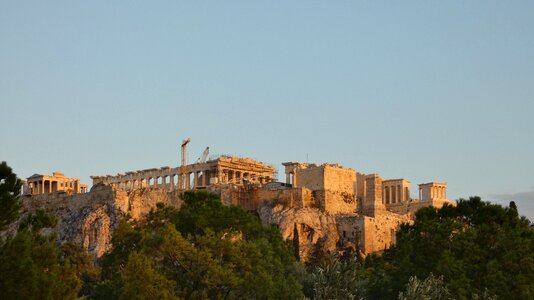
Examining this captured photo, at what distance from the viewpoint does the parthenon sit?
112 meters

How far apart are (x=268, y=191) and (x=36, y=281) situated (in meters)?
59.2

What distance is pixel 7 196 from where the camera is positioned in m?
44.4

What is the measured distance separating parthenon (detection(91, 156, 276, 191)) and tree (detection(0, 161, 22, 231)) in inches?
2493

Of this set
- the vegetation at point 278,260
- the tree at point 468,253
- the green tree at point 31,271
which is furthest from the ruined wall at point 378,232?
the green tree at point 31,271

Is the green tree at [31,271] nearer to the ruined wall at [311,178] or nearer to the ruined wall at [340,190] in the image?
the ruined wall at [340,190]

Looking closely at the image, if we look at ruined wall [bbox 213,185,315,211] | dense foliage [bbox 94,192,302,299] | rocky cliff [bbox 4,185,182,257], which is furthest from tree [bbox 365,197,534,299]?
rocky cliff [bbox 4,185,182,257]

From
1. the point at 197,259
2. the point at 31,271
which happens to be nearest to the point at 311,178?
the point at 197,259

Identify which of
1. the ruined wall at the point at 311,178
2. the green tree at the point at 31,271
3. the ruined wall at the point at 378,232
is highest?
the ruined wall at the point at 311,178

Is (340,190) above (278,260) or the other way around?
above

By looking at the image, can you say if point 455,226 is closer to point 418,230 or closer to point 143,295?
point 418,230

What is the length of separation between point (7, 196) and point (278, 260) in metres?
21.3

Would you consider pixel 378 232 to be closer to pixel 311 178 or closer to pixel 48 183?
pixel 311 178

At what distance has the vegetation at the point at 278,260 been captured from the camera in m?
54.2

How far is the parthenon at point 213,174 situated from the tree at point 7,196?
63.3 m
